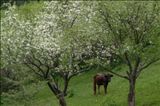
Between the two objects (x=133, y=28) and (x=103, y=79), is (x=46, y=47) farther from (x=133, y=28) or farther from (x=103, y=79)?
(x=103, y=79)

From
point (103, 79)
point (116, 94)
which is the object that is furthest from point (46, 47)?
point (103, 79)

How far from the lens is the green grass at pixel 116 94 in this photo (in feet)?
117

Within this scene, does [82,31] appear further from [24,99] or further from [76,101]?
[76,101]

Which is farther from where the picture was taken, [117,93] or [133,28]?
[117,93]

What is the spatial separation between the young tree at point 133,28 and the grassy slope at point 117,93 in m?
6.05

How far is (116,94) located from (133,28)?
11192mm

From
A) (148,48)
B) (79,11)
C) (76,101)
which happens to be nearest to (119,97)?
(76,101)

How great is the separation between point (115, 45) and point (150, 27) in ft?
7.87

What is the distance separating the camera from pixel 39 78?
108 feet

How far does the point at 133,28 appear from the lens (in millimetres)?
29094

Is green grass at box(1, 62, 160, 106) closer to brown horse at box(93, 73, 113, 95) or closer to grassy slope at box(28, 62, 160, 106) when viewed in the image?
grassy slope at box(28, 62, 160, 106)

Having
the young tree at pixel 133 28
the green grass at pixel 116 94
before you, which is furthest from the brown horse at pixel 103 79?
the young tree at pixel 133 28

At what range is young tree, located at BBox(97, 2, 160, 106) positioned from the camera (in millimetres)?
28188

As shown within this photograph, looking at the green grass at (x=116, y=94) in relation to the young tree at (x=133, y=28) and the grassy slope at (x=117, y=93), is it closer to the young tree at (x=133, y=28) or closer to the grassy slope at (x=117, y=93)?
the grassy slope at (x=117, y=93)
